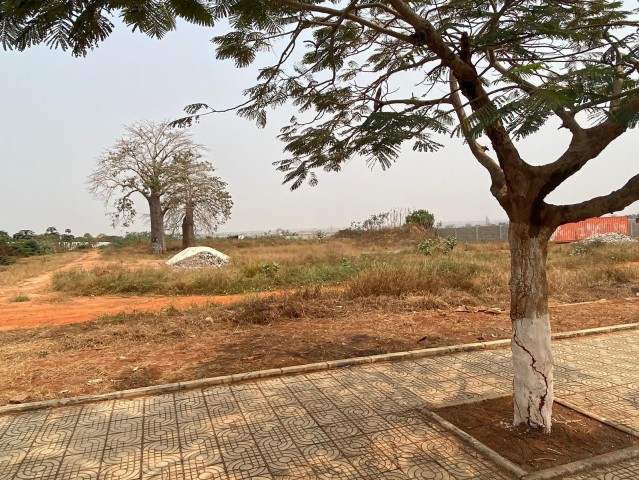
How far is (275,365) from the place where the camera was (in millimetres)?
5234

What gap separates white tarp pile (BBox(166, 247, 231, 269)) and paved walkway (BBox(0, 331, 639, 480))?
1528 centimetres

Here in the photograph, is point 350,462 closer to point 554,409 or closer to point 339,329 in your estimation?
point 554,409

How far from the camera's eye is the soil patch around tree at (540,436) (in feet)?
9.79

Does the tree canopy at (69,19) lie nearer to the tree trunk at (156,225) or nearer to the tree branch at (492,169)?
the tree branch at (492,169)

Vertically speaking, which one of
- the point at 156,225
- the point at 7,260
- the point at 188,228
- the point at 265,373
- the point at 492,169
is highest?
the point at 156,225

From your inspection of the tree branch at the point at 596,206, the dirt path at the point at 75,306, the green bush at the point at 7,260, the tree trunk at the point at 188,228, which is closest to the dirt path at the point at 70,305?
the dirt path at the point at 75,306

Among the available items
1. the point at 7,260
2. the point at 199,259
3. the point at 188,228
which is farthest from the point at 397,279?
the point at 7,260

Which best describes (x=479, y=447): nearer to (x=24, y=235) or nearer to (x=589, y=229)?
(x=589, y=229)

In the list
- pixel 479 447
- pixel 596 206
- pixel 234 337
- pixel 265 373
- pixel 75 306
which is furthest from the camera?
pixel 75 306

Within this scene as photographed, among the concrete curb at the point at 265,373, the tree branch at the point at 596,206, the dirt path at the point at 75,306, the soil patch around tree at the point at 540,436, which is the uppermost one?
the tree branch at the point at 596,206

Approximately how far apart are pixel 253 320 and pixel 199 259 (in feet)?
41.7

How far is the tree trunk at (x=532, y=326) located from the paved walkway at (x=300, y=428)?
21.6 inches

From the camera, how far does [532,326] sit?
3.22 metres

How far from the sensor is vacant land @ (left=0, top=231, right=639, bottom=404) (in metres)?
5.37
